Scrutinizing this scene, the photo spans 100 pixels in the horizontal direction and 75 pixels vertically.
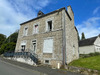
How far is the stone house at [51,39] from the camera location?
8.75 meters

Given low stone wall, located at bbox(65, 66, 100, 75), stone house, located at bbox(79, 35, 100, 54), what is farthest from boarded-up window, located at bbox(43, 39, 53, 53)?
stone house, located at bbox(79, 35, 100, 54)

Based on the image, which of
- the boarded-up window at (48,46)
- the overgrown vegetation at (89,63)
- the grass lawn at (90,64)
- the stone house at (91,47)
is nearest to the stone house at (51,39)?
the boarded-up window at (48,46)

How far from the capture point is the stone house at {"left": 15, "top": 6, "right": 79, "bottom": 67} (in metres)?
8.75

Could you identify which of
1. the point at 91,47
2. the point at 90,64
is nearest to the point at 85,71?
the point at 90,64

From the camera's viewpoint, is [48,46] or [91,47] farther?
[91,47]

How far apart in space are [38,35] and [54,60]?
5.01 metres

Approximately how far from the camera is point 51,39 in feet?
32.2

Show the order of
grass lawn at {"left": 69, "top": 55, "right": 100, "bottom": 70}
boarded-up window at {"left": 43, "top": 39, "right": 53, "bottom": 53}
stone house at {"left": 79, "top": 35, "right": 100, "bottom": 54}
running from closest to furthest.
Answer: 1. grass lawn at {"left": 69, "top": 55, "right": 100, "bottom": 70}
2. boarded-up window at {"left": 43, "top": 39, "right": 53, "bottom": 53}
3. stone house at {"left": 79, "top": 35, "right": 100, "bottom": 54}

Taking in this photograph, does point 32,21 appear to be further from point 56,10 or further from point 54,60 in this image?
point 54,60

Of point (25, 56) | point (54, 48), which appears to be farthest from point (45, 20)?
point (25, 56)

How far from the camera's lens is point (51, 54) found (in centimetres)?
920

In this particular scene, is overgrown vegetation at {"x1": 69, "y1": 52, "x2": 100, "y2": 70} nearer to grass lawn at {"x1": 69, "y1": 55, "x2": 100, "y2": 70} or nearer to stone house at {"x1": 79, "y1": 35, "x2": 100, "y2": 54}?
grass lawn at {"x1": 69, "y1": 55, "x2": 100, "y2": 70}

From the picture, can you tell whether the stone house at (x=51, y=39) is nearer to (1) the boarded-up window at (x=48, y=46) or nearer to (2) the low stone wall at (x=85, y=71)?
(1) the boarded-up window at (x=48, y=46)

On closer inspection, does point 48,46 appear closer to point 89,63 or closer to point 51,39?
point 51,39
